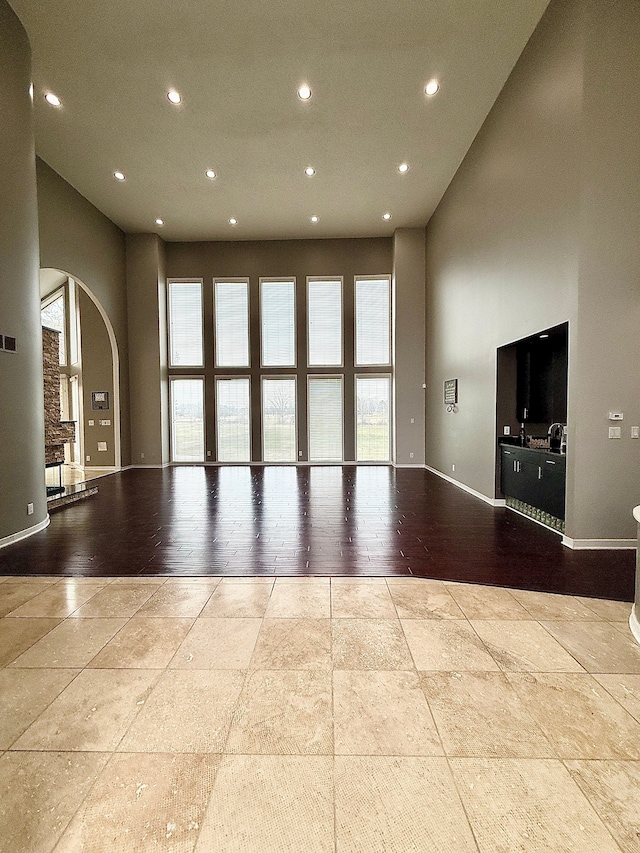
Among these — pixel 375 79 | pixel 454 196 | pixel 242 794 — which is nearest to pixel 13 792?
pixel 242 794

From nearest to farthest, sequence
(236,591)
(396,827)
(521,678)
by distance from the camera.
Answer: (396,827), (521,678), (236,591)

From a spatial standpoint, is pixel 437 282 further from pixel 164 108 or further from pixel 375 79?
pixel 164 108

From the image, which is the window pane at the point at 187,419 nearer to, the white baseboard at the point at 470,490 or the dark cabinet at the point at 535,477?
the white baseboard at the point at 470,490

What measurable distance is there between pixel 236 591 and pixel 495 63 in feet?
22.1

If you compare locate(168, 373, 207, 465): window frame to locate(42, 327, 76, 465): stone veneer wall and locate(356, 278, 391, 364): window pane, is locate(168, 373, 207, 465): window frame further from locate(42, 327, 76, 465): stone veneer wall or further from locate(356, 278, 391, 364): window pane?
locate(356, 278, 391, 364): window pane

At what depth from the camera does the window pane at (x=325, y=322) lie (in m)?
10.7

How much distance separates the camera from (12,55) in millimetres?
4438

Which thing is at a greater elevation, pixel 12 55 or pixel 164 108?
pixel 164 108

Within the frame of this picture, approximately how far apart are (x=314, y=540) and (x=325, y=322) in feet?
24.2

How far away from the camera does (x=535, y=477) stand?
16.3 ft

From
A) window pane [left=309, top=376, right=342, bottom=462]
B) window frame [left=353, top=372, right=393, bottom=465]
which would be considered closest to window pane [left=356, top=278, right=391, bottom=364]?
window frame [left=353, top=372, right=393, bottom=465]

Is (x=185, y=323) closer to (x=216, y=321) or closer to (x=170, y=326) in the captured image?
(x=170, y=326)

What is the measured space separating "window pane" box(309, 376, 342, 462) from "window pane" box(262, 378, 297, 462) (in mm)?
466

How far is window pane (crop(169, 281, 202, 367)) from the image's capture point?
35.3 feet
